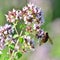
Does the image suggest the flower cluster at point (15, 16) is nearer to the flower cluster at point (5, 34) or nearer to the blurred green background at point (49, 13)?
the flower cluster at point (5, 34)

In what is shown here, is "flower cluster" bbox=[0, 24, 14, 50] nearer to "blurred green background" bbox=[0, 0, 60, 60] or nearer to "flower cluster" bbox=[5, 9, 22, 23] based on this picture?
"flower cluster" bbox=[5, 9, 22, 23]

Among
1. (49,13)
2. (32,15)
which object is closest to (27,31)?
(32,15)

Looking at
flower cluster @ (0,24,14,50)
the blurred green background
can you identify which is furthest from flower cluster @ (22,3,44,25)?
the blurred green background

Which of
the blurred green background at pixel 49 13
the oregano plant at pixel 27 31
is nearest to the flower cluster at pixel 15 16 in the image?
the oregano plant at pixel 27 31

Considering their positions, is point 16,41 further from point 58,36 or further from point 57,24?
point 57,24

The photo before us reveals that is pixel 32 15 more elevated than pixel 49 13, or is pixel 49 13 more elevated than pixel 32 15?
pixel 49 13

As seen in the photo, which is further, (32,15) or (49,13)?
(49,13)

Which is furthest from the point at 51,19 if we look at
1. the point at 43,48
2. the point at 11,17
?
the point at 11,17

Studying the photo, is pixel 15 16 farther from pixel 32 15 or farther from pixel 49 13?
pixel 49 13

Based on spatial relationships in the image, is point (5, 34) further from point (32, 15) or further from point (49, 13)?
point (49, 13)

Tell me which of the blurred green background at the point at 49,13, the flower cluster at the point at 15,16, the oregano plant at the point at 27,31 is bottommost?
the oregano plant at the point at 27,31
